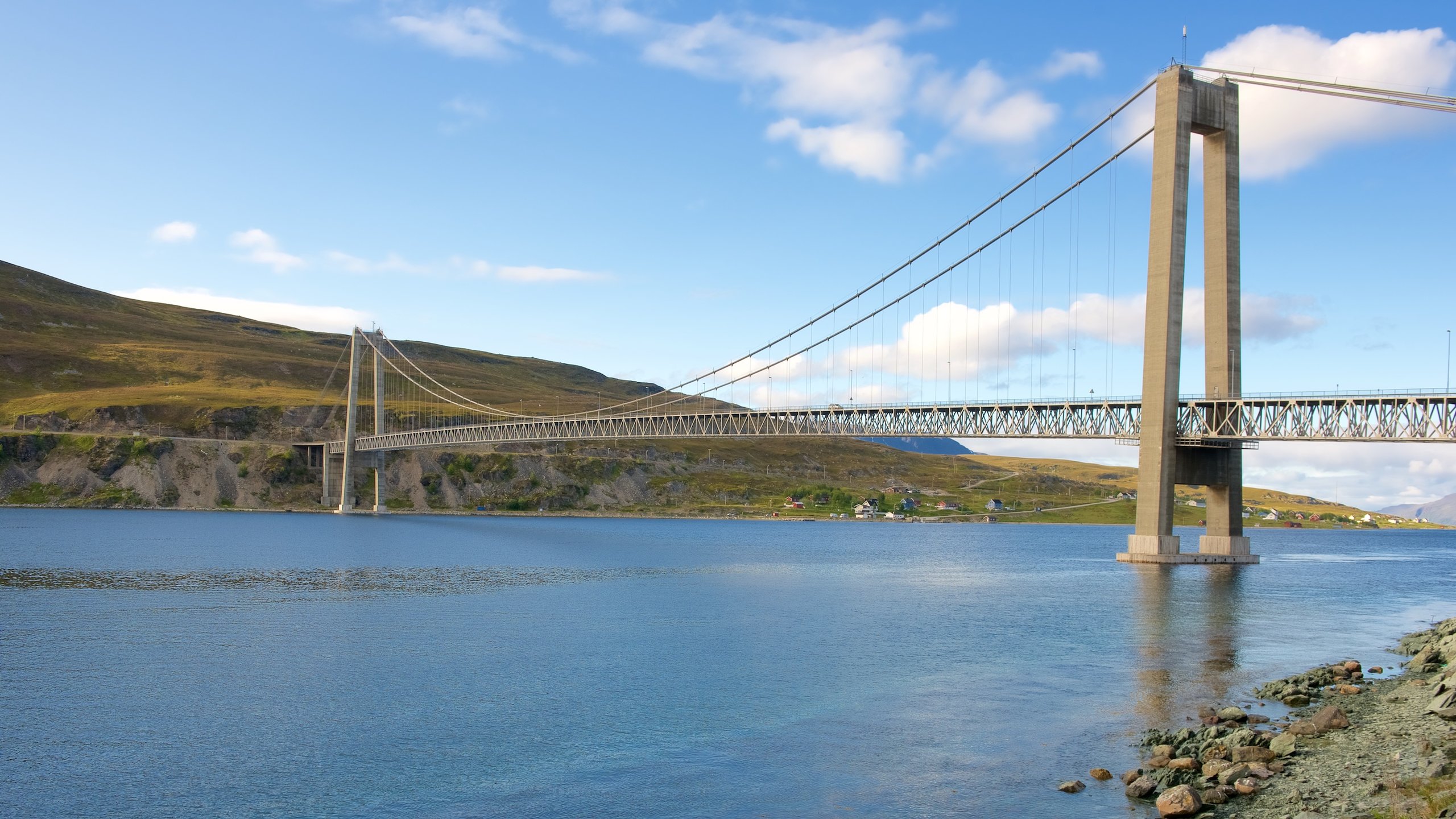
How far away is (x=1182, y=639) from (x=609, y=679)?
19.5 meters

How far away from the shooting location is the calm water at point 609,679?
17.7m

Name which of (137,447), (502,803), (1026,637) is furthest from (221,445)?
(502,803)

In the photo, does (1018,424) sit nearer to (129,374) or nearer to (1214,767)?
(1214,767)

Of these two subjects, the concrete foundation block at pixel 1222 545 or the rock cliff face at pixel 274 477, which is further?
the rock cliff face at pixel 274 477

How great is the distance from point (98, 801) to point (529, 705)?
902 centimetres

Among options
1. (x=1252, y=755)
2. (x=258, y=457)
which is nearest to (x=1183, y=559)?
(x=1252, y=755)

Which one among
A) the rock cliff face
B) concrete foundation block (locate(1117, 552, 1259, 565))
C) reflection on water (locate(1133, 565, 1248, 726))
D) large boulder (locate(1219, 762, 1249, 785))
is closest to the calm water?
reflection on water (locate(1133, 565, 1248, 726))

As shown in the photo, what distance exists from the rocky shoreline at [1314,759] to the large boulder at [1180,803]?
1 cm

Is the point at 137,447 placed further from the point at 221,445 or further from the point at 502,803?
the point at 502,803

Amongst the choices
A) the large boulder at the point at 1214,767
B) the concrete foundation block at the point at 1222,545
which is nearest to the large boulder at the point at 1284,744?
the large boulder at the point at 1214,767

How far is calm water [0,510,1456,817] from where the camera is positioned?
17.7 metres

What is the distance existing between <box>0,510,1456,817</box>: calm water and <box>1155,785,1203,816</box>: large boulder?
1074 mm

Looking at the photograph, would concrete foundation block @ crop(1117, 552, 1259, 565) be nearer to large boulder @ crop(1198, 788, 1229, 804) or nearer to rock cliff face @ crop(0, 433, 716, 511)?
large boulder @ crop(1198, 788, 1229, 804)

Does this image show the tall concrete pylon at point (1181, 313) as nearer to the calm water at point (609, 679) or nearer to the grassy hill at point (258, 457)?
the calm water at point (609, 679)
